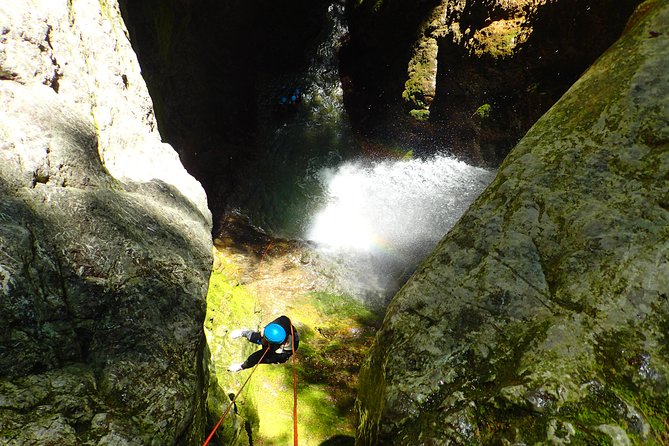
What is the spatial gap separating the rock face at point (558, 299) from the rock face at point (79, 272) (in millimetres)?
1183

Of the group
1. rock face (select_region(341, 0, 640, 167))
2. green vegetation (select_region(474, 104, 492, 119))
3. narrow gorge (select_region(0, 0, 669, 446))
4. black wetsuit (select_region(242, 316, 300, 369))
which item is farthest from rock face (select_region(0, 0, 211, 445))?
green vegetation (select_region(474, 104, 492, 119))

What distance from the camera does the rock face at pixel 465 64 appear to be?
5613 mm

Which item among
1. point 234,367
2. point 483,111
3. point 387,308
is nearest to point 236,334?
point 234,367

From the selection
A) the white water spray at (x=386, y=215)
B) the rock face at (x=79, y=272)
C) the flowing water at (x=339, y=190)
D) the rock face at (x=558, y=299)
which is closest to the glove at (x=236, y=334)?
the rock face at (x=79, y=272)

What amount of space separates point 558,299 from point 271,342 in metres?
3.25

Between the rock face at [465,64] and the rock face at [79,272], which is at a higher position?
the rock face at [465,64]

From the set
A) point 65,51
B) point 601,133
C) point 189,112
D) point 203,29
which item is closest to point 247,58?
point 203,29

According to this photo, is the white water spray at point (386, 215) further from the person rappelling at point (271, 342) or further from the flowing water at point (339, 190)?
the person rappelling at point (271, 342)

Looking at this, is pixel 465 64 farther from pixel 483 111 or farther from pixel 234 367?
pixel 234 367

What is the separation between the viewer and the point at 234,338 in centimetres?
458

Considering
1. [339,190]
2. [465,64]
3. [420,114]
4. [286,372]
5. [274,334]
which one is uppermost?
[465,64]

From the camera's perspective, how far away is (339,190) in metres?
9.80

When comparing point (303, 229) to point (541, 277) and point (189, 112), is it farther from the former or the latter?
point (541, 277)

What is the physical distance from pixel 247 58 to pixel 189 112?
3.39 meters
